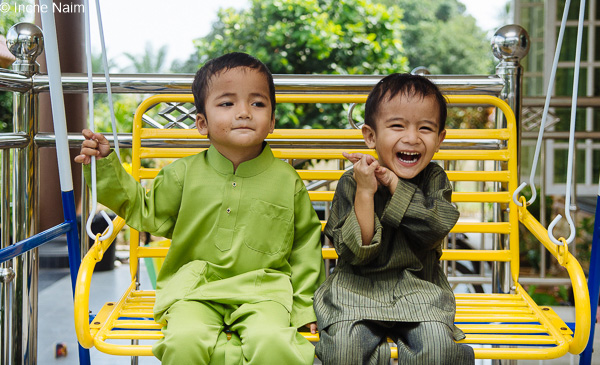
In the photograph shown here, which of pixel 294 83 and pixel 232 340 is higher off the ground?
pixel 294 83

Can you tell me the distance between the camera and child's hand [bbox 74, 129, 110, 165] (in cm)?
163

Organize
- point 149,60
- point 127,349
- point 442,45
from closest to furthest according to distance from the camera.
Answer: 1. point 127,349
2. point 149,60
3. point 442,45

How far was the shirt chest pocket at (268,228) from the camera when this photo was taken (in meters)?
1.77

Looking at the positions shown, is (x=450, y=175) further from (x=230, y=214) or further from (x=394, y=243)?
(x=230, y=214)

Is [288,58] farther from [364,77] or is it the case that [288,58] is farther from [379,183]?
[379,183]

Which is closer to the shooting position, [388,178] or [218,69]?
[388,178]

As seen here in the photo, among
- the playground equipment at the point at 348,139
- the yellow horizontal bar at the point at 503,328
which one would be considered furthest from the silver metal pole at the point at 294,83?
the yellow horizontal bar at the point at 503,328

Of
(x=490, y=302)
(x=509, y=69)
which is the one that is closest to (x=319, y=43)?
(x=509, y=69)

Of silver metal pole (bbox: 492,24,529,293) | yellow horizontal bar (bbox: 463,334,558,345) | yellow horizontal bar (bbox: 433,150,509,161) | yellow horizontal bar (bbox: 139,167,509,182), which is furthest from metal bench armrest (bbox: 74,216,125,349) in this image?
silver metal pole (bbox: 492,24,529,293)

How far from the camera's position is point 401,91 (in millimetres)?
1690

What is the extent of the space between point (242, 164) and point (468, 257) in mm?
878

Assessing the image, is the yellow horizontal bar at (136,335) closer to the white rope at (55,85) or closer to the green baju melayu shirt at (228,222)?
the green baju melayu shirt at (228,222)

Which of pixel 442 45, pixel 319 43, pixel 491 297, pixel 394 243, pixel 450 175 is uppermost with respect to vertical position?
pixel 442 45

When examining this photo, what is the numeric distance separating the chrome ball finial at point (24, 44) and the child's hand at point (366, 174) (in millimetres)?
1335
